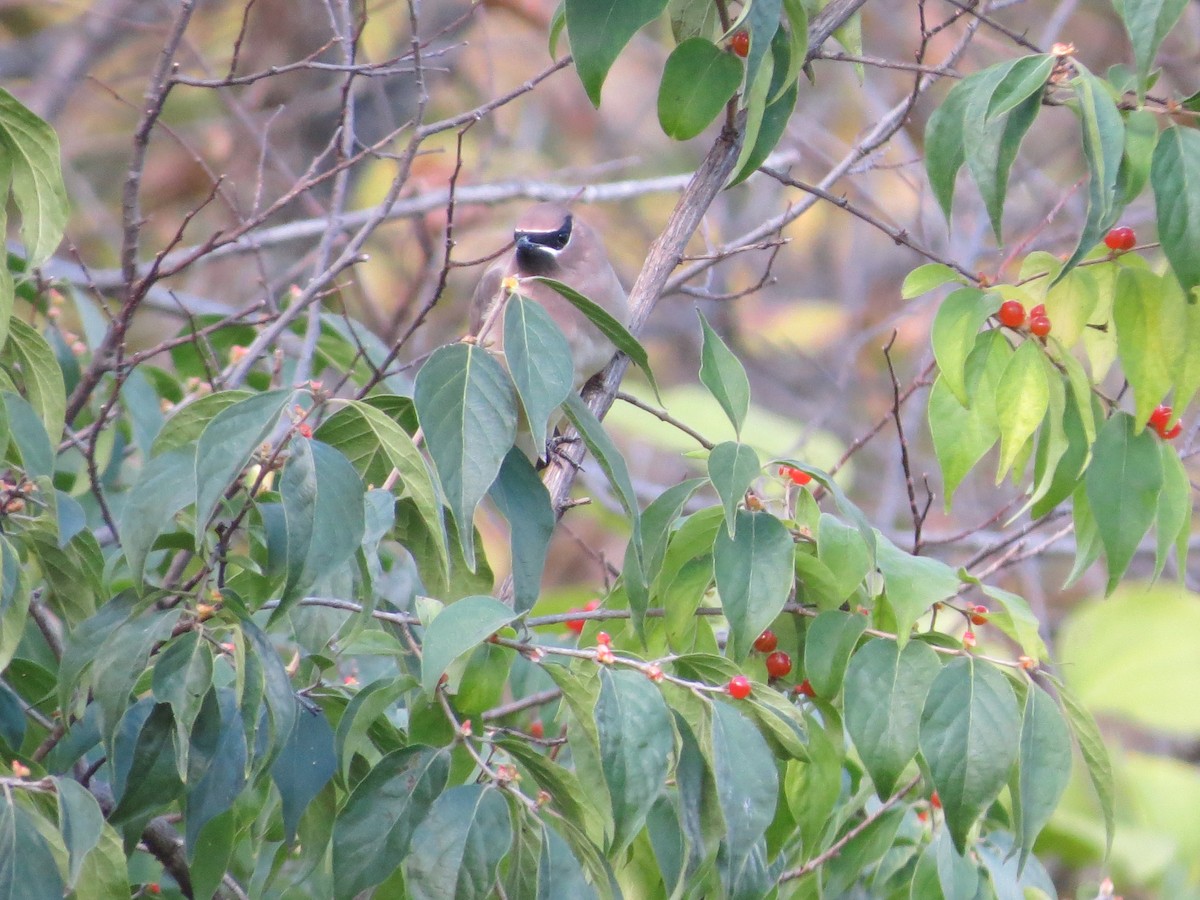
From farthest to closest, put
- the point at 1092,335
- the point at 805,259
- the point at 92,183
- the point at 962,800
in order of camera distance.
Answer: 1. the point at 805,259
2. the point at 92,183
3. the point at 1092,335
4. the point at 962,800

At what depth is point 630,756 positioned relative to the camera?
4.28 ft

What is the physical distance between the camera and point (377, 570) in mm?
1458

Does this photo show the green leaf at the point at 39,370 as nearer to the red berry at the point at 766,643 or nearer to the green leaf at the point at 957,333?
the red berry at the point at 766,643

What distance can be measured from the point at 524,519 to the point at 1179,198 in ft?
2.82

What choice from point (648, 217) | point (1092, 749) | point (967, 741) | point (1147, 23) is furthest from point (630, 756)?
point (648, 217)

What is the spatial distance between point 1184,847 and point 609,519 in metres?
2.36

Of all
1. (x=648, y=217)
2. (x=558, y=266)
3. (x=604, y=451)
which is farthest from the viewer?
(x=648, y=217)

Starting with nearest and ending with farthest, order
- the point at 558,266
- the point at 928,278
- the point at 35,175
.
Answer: the point at 35,175, the point at 928,278, the point at 558,266

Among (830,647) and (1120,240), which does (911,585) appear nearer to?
(830,647)

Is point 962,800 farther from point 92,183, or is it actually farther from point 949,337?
point 92,183

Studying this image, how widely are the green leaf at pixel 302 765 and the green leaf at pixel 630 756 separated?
359 millimetres

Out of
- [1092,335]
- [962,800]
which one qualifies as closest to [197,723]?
[962,800]

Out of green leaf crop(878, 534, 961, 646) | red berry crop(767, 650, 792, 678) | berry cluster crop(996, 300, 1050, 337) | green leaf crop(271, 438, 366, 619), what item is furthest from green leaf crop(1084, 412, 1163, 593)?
green leaf crop(271, 438, 366, 619)

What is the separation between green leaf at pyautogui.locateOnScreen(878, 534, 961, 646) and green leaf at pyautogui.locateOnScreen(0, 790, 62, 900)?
0.92 m
